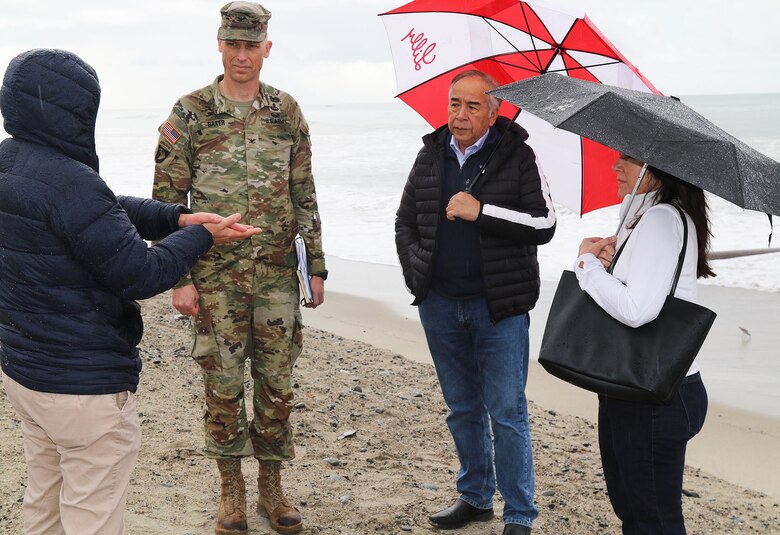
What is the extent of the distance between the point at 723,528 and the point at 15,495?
12.1 ft

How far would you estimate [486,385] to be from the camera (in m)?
3.88

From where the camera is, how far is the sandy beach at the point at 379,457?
427 centimetres

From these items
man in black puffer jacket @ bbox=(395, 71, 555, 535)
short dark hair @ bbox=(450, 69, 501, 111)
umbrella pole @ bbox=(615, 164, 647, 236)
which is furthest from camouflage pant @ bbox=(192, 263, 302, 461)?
umbrella pole @ bbox=(615, 164, 647, 236)

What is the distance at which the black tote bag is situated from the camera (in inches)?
106

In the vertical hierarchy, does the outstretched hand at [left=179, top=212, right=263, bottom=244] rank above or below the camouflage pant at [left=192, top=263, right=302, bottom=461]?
above

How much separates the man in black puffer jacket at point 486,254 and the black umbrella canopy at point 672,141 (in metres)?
0.85

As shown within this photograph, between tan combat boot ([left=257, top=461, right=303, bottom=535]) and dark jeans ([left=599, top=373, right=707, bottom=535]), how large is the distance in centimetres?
173

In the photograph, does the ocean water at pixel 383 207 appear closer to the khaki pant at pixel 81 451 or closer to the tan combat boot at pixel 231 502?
the tan combat boot at pixel 231 502

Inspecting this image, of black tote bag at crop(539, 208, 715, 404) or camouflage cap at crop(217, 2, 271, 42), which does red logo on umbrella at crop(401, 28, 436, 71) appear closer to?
camouflage cap at crop(217, 2, 271, 42)

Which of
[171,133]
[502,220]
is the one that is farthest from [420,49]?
[171,133]

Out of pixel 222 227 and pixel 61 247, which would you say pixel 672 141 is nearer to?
pixel 222 227

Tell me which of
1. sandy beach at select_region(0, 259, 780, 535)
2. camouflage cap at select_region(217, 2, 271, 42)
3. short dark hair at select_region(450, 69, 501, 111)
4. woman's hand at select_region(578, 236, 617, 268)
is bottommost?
sandy beach at select_region(0, 259, 780, 535)

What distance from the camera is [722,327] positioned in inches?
331

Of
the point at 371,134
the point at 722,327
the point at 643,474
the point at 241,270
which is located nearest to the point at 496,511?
the point at 643,474
